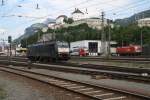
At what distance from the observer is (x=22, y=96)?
54.5 ft

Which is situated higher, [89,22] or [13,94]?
[89,22]

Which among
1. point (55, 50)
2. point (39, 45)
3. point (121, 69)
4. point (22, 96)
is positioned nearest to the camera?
point (22, 96)

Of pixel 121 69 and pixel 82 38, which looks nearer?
pixel 121 69

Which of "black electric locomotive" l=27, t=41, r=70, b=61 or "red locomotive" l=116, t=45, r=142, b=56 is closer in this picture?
"black electric locomotive" l=27, t=41, r=70, b=61

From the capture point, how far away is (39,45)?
58250mm

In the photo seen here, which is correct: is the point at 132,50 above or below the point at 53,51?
above

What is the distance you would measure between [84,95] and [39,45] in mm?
43409

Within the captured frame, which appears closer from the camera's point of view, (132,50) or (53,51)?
(53,51)

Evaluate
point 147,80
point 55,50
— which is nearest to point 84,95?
point 147,80

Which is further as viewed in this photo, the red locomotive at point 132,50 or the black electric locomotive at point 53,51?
the red locomotive at point 132,50

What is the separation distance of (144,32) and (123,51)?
28.6 metres

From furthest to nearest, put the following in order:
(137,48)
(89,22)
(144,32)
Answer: (89,22)
(144,32)
(137,48)

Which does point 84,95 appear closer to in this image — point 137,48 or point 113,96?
point 113,96

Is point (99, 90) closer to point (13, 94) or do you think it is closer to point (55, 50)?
point (13, 94)
